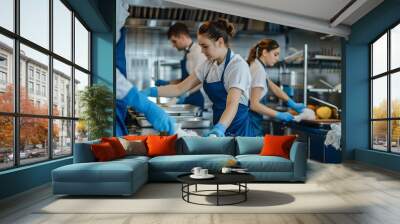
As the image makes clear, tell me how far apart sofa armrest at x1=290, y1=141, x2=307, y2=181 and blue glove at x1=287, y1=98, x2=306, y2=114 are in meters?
3.10

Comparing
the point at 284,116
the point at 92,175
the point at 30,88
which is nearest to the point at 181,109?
the point at 284,116

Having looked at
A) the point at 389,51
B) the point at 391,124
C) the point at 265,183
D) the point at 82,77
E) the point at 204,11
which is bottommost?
the point at 265,183

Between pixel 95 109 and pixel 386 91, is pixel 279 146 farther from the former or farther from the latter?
pixel 386 91

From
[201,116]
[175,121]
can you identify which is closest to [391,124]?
[201,116]

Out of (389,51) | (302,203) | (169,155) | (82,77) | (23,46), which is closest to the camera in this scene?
(302,203)

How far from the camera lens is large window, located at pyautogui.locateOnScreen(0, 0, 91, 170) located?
4781 mm

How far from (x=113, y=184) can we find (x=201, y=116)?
399 cm

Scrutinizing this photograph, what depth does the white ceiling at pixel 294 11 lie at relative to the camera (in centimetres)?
791

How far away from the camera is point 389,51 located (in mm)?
8250

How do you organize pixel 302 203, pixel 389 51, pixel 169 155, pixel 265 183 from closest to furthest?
pixel 302 203 < pixel 265 183 < pixel 169 155 < pixel 389 51

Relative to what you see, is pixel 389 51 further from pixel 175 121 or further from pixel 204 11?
pixel 175 121

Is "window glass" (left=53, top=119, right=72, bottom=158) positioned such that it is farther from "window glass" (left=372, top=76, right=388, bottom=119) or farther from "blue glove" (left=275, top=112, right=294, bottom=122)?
"window glass" (left=372, top=76, right=388, bottom=119)

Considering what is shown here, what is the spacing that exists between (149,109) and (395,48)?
5.38 m

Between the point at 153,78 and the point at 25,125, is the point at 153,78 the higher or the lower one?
the higher one
